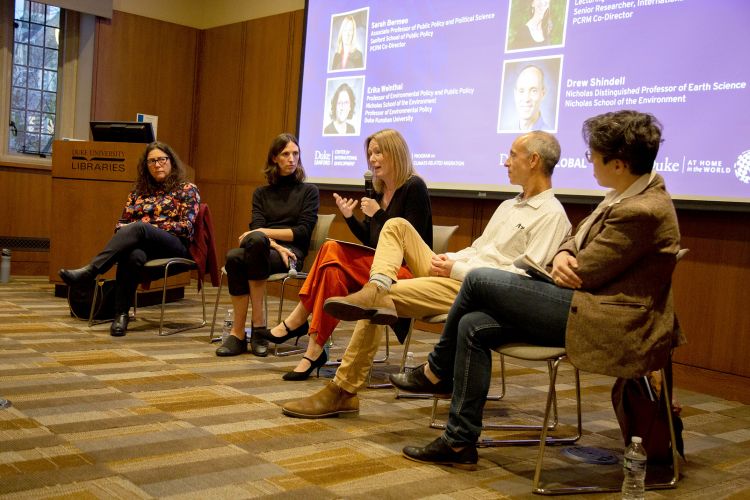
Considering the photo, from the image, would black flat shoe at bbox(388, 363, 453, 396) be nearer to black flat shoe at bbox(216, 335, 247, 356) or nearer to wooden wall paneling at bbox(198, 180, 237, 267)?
black flat shoe at bbox(216, 335, 247, 356)

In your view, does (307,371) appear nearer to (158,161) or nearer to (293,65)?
(158,161)

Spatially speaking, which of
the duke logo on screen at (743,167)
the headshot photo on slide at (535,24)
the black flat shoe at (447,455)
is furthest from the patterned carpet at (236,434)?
the headshot photo on slide at (535,24)

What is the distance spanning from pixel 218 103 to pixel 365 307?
18.7 ft

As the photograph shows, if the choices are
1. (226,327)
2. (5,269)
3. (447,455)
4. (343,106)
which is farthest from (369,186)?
(5,269)

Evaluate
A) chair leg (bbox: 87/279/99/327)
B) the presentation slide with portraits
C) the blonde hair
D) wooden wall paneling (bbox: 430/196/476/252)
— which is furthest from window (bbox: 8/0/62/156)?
the blonde hair

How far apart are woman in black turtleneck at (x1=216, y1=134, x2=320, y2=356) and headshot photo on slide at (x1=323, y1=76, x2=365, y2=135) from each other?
5.68 feet

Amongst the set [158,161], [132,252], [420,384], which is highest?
[158,161]

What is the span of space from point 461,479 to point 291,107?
520 cm

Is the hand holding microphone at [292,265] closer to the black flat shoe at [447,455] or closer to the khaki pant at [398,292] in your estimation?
the khaki pant at [398,292]

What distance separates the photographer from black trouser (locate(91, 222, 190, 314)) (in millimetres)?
4621

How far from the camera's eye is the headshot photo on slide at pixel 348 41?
241 inches

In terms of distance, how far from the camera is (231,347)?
421cm

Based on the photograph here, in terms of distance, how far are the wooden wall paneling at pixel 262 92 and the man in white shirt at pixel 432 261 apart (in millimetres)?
4444

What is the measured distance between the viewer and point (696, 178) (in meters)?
4.14
